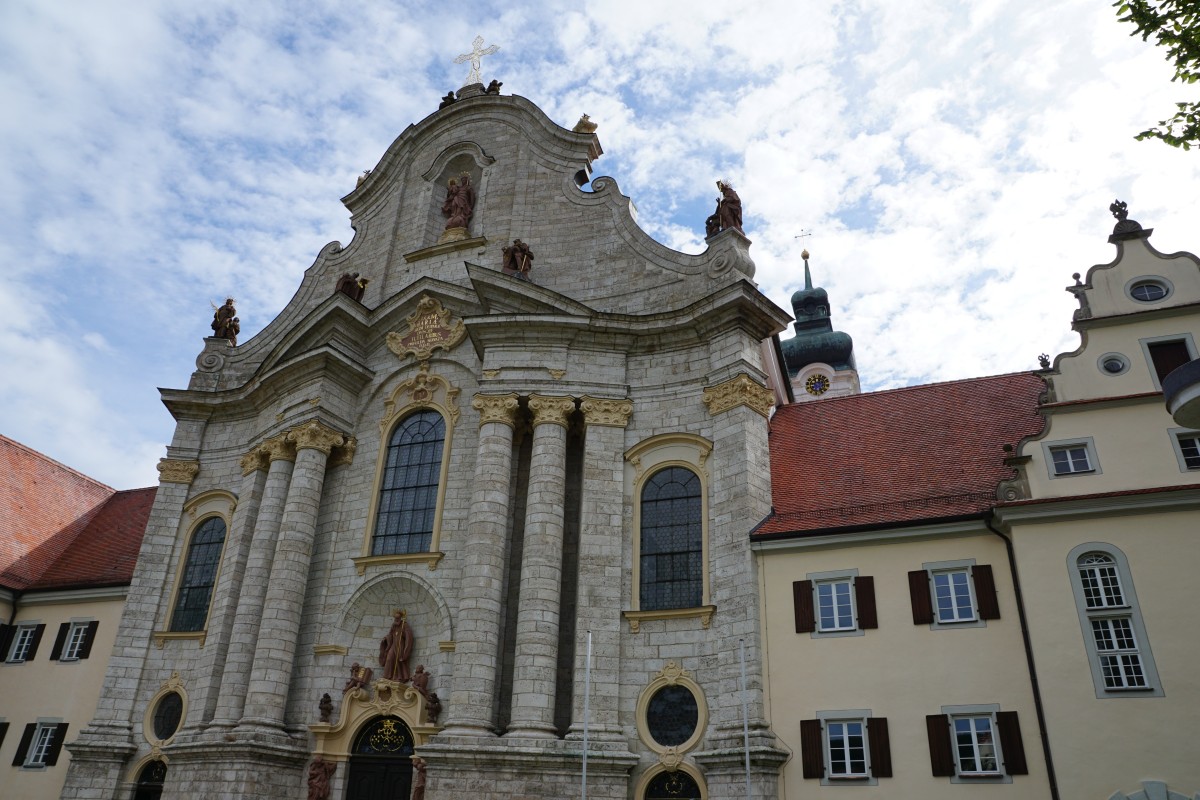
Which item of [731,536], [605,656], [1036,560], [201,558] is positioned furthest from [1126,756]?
[201,558]

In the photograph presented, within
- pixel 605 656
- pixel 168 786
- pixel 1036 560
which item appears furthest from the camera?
pixel 168 786

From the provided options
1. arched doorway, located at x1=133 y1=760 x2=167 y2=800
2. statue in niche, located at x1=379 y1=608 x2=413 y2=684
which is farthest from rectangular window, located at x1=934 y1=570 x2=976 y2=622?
arched doorway, located at x1=133 y1=760 x2=167 y2=800

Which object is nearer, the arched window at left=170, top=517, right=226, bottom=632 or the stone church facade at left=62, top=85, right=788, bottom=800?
the stone church facade at left=62, top=85, right=788, bottom=800

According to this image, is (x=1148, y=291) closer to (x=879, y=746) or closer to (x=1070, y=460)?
(x=1070, y=460)

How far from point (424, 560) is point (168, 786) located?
25.6 ft

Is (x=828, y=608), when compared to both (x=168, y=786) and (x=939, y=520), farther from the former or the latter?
(x=168, y=786)

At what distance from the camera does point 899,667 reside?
16.4 meters

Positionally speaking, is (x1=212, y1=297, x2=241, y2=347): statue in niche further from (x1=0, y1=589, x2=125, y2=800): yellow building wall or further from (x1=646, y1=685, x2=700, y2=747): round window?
(x1=646, y1=685, x2=700, y2=747): round window

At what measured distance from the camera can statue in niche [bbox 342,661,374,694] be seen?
20.9m

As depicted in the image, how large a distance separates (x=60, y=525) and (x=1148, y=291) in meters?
32.7

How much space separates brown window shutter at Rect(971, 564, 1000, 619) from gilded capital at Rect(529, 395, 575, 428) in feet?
31.2

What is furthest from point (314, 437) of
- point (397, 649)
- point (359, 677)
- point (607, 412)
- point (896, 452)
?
point (896, 452)

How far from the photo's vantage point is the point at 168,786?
21047 mm

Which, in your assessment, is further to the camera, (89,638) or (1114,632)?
(89,638)
